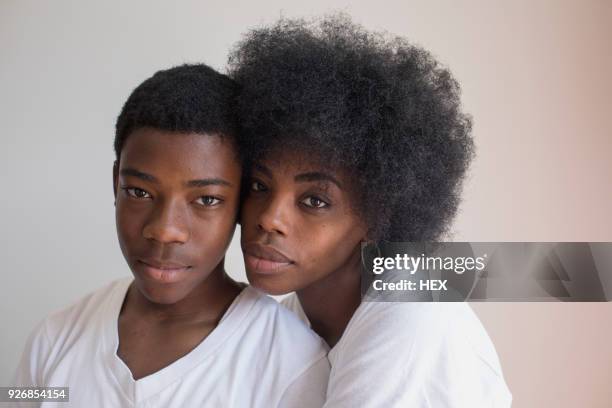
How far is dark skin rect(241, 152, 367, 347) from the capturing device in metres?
0.95

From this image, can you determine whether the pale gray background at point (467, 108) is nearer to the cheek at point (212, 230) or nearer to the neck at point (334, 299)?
the neck at point (334, 299)

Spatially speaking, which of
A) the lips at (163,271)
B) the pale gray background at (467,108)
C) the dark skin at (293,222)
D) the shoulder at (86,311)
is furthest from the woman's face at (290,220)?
the pale gray background at (467,108)

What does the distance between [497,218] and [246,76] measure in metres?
1.03

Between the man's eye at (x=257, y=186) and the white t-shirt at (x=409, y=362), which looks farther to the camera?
the man's eye at (x=257, y=186)

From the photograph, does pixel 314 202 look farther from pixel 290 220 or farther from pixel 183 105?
pixel 183 105

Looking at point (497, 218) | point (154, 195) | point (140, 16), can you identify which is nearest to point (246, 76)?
point (154, 195)

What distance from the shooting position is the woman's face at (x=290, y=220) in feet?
3.12

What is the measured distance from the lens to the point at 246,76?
1030mm

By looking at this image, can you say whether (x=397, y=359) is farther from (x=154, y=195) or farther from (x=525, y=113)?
(x=525, y=113)

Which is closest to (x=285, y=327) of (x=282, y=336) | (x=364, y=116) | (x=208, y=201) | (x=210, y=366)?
(x=282, y=336)

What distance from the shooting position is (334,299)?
3.72 feet

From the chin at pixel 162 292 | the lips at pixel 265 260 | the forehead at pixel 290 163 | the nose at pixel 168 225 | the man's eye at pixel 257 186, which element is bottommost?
the chin at pixel 162 292

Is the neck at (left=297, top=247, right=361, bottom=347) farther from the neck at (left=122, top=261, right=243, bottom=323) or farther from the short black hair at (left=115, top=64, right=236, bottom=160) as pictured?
the short black hair at (left=115, top=64, right=236, bottom=160)

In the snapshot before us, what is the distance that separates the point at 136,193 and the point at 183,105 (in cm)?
14
